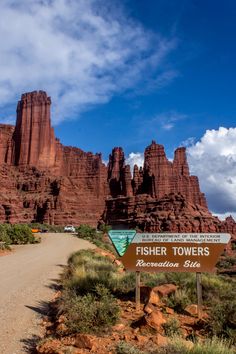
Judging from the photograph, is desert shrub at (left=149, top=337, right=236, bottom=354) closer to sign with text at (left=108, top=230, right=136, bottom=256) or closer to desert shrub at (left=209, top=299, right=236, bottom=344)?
desert shrub at (left=209, top=299, right=236, bottom=344)

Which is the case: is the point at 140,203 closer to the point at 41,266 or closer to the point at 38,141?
the point at 38,141

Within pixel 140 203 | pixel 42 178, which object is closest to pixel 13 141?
pixel 42 178

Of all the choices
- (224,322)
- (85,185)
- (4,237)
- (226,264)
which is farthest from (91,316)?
(85,185)

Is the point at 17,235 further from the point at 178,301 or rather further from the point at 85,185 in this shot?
the point at 85,185

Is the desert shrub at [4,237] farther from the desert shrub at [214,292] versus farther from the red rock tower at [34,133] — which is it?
the red rock tower at [34,133]

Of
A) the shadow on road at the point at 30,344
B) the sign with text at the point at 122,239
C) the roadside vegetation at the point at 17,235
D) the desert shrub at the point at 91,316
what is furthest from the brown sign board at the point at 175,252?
the roadside vegetation at the point at 17,235

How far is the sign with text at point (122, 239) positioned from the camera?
1045cm

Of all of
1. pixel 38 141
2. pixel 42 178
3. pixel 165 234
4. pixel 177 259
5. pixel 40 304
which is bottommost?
pixel 40 304

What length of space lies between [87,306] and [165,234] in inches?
124

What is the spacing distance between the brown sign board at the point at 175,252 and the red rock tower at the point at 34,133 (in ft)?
414

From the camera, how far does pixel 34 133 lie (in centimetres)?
13888

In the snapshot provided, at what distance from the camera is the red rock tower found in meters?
135

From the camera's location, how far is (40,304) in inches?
410

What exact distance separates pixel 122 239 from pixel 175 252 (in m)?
1.59
